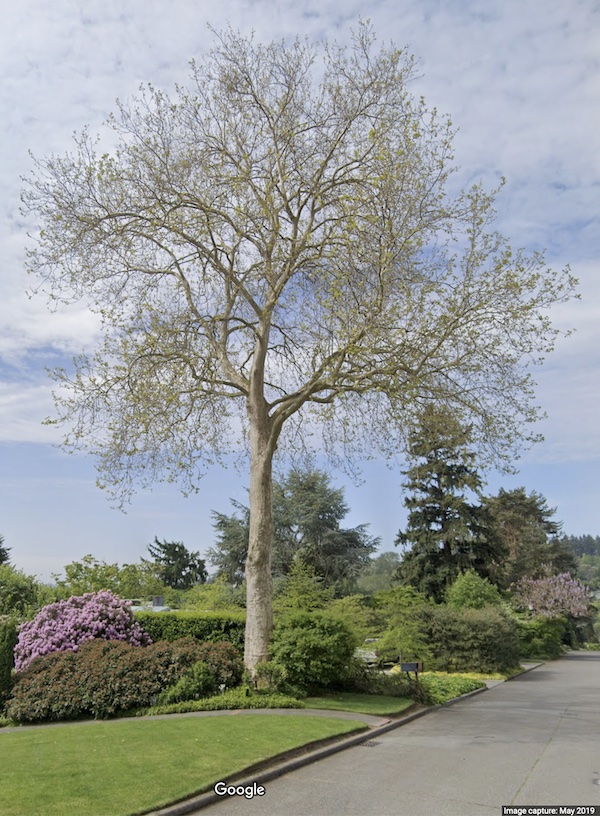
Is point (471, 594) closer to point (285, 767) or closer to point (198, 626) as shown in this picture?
point (198, 626)

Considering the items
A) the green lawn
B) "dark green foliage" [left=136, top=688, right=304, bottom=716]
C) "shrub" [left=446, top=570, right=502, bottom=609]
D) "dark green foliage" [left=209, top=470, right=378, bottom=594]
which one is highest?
"dark green foliage" [left=209, top=470, right=378, bottom=594]

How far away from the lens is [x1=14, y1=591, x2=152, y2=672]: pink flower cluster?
15070 millimetres

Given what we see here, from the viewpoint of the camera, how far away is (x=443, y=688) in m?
17.6

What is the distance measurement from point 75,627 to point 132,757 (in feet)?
27.6

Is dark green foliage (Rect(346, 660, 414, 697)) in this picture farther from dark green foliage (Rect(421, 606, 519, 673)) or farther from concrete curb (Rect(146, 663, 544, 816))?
dark green foliage (Rect(421, 606, 519, 673))

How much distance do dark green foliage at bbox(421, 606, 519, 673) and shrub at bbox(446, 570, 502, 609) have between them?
221 inches

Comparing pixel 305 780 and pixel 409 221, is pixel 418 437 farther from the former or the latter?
pixel 305 780

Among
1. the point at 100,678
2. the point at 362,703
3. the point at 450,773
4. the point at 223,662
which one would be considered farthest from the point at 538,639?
the point at 450,773

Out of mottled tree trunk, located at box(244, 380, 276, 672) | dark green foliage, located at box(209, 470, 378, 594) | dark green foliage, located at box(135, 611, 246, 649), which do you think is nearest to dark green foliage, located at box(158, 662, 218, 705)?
mottled tree trunk, located at box(244, 380, 276, 672)

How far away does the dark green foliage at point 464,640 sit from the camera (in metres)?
24.1

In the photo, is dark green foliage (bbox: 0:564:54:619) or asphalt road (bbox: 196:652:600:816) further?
dark green foliage (bbox: 0:564:54:619)

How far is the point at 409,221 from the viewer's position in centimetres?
1462

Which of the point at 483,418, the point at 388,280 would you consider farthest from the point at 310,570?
the point at 388,280

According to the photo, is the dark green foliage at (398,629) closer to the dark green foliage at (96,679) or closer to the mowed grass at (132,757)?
the dark green foliage at (96,679)
